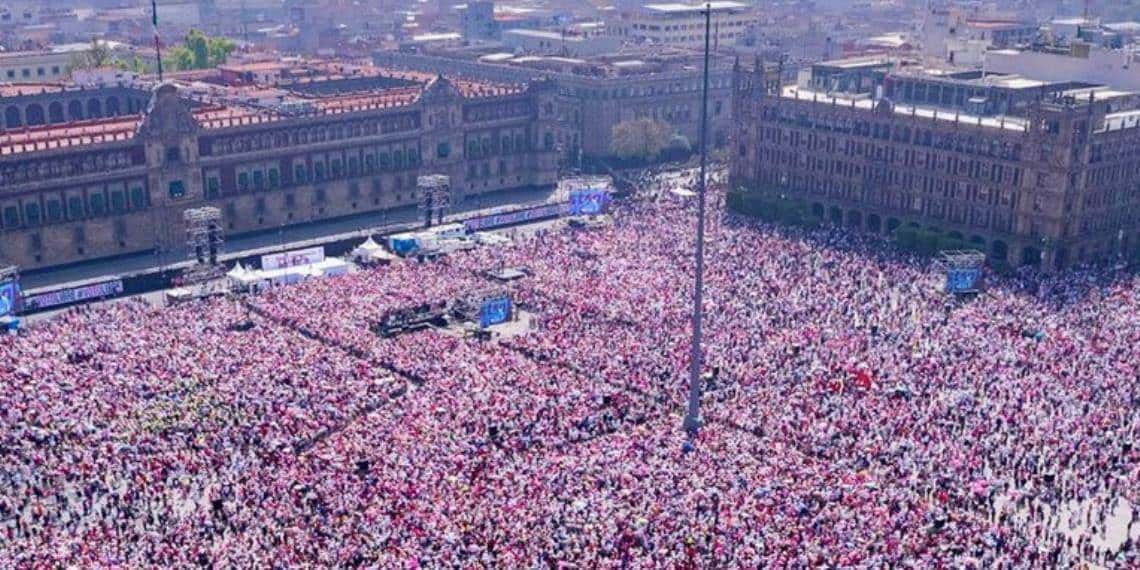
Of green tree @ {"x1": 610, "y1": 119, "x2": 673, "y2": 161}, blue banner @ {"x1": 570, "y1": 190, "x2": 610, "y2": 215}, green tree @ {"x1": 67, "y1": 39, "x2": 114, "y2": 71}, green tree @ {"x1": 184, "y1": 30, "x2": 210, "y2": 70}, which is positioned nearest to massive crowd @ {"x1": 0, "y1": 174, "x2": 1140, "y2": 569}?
blue banner @ {"x1": 570, "y1": 190, "x2": 610, "y2": 215}

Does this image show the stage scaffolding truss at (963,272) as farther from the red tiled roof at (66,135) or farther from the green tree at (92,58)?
the green tree at (92,58)

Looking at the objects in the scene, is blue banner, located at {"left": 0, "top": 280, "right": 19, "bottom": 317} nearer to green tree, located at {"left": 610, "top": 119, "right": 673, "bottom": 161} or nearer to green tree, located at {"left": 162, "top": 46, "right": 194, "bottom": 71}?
green tree, located at {"left": 610, "top": 119, "right": 673, "bottom": 161}

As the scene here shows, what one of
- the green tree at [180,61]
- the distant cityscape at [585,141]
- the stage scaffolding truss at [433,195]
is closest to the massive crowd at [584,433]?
the distant cityscape at [585,141]

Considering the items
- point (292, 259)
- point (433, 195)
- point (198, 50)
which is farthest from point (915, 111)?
point (198, 50)

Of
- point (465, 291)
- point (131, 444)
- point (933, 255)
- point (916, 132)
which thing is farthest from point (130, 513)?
point (916, 132)

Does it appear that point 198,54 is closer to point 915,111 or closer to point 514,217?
point 514,217

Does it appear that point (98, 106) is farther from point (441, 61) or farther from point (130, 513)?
point (130, 513)
